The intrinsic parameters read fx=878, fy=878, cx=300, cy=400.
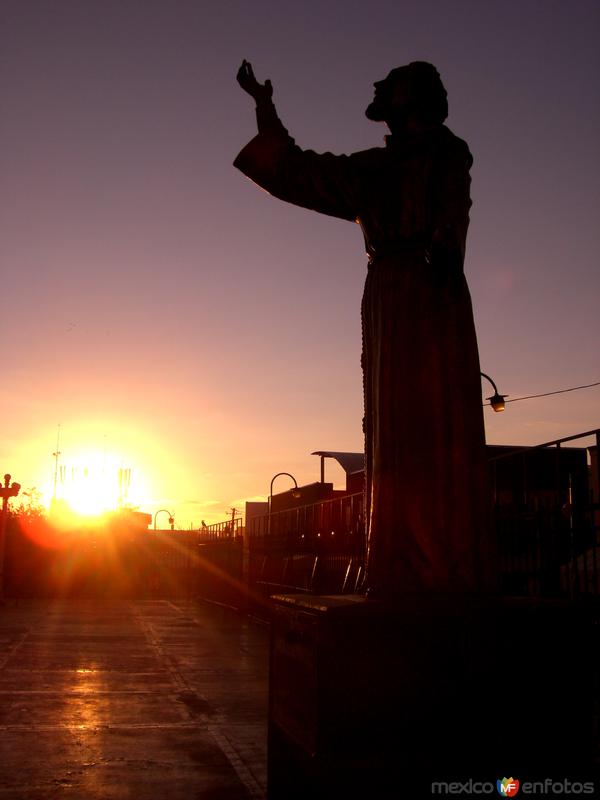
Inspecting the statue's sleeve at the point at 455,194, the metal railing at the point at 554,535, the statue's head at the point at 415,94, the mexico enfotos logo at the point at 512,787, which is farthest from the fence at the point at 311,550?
the statue's head at the point at 415,94

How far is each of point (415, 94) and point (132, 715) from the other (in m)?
6.84

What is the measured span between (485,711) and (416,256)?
6.23 feet

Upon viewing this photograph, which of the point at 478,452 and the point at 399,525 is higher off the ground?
the point at 478,452

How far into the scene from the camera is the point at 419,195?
384 cm

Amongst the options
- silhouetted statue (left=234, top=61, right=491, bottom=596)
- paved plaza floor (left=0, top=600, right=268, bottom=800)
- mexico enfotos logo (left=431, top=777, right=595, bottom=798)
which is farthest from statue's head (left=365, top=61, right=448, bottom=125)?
paved plaza floor (left=0, top=600, right=268, bottom=800)

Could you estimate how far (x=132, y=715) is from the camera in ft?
28.4

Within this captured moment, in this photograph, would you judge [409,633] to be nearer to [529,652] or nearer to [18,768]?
[529,652]

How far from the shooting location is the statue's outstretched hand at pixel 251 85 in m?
4.18

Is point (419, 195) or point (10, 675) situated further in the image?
point (10, 675)

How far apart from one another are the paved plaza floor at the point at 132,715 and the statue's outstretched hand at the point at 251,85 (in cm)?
418

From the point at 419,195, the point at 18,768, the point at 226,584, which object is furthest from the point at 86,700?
the point at 226,584

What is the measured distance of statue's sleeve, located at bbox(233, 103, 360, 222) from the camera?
12.9 ft

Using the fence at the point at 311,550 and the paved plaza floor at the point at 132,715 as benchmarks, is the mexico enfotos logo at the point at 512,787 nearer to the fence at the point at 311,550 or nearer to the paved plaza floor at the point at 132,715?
the fence at the point at 311,550

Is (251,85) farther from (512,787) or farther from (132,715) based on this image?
(132,715)
